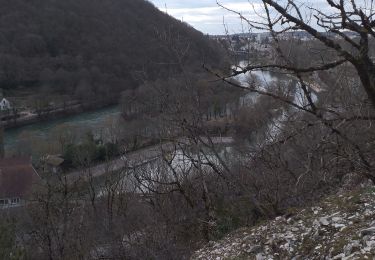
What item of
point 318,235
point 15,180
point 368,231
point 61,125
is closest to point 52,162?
point 15,180

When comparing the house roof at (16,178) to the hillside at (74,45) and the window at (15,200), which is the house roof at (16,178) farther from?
the hillside at (74,45)

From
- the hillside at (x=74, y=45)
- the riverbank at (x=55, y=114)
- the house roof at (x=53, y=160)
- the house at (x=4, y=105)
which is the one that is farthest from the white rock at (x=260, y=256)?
the house at (x=4, y=105)

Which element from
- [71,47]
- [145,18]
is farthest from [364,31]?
[145,18]

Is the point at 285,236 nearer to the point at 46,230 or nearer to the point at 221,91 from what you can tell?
the point at 46,230

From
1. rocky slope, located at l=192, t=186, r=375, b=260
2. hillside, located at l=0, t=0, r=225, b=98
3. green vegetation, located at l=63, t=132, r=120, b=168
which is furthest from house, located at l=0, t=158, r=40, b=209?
hillside, located at l=0, t=0, r=225, b=98

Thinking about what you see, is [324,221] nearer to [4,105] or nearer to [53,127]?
[53,127]
